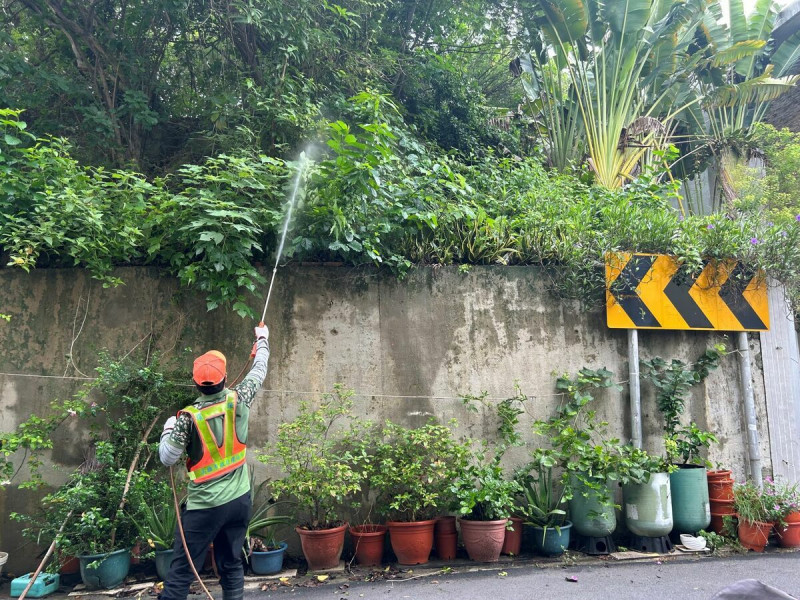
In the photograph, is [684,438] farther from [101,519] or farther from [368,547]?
[101,519]

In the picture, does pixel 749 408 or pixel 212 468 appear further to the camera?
pixel 749 408

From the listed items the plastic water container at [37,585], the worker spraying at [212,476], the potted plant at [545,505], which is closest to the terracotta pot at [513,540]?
the potted plant at [545,505]

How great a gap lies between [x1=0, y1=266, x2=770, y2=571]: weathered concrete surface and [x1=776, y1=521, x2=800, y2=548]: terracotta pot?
0.63 meters

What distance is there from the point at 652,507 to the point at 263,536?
3.47 meters

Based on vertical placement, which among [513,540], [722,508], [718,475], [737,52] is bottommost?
[513,540]

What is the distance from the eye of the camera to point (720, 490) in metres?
5.32

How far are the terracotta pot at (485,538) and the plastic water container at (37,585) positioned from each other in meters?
3.34

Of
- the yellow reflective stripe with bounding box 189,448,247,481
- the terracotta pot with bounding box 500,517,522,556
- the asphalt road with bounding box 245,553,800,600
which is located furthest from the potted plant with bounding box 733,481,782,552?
the yellow reflective stripe with bounding box 189,448,247,481

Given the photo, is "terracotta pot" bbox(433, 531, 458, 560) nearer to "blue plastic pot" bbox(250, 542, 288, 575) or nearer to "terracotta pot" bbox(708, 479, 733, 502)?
"blue plastic pot" bbox(250, 542, 288, 575)

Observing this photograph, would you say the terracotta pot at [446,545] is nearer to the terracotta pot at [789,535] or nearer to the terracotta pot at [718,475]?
the terracotta pot at [718,475]

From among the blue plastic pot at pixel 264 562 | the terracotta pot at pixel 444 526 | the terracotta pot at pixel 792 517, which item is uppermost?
the terracotta pot at pixel 792 517

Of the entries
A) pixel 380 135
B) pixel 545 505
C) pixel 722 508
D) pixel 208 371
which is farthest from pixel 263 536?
pixel 722 508

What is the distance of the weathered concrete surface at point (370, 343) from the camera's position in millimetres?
5008

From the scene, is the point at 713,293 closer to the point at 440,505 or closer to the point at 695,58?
the point at 440,505
